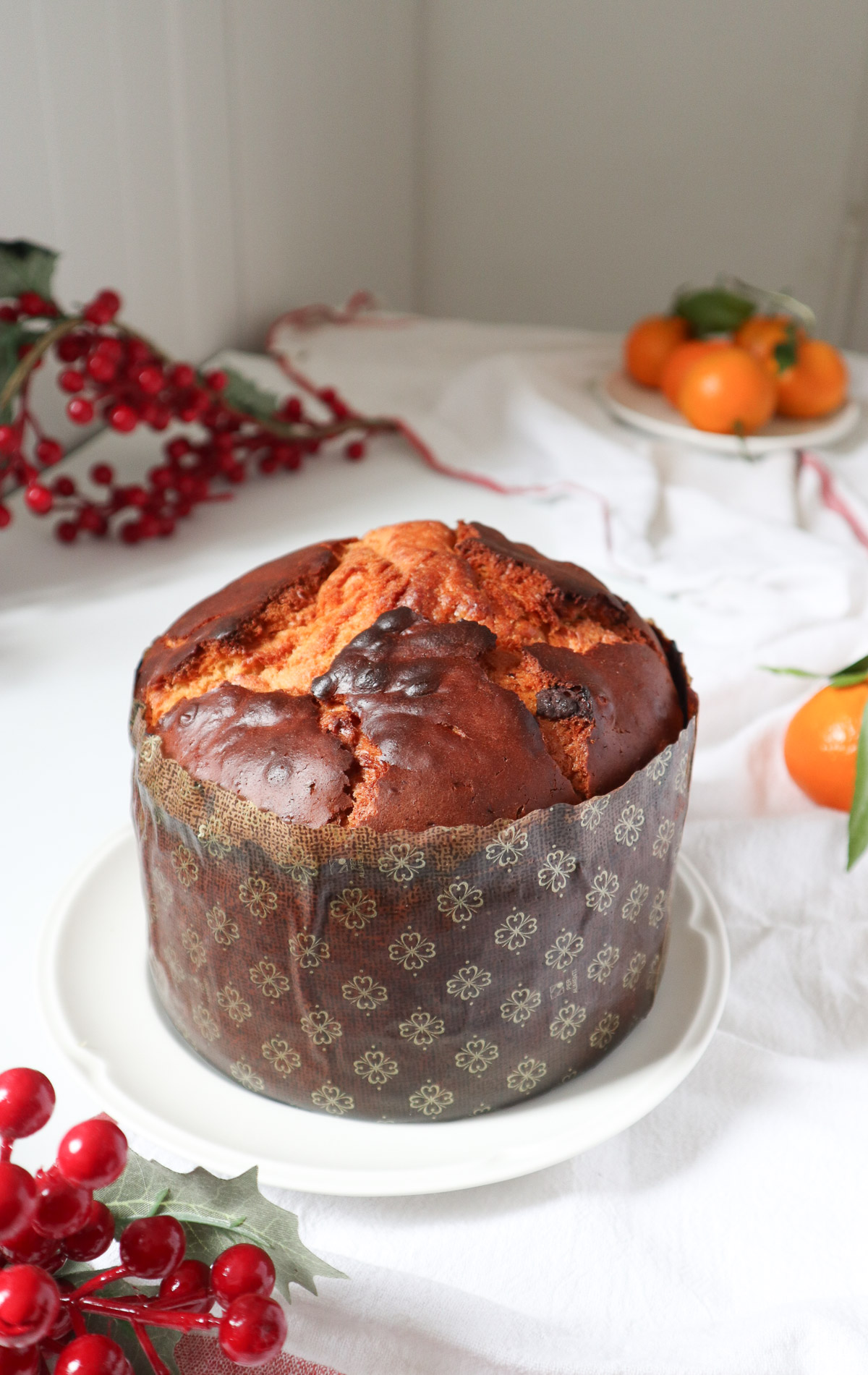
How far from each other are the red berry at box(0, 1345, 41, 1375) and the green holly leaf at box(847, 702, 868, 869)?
57cm

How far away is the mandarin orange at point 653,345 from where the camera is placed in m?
1.69

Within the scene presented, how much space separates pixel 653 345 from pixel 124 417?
2.64 feet

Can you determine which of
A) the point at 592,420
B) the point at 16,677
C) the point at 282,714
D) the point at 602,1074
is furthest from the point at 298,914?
the point at 592,420

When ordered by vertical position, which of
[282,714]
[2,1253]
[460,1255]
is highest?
[282,714]

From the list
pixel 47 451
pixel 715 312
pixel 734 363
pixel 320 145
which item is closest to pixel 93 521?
pixel 47 451

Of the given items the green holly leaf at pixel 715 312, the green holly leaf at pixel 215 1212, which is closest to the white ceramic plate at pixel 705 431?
the green holly leaf at pixel 715 312

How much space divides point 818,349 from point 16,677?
1.14 metres

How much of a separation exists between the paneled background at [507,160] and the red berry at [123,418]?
431mm

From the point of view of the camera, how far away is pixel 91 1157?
452mm

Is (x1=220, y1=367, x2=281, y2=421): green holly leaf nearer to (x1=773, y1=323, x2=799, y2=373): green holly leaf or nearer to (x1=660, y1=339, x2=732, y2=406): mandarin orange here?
(x1=660, y1=339, x2=732, y2=406): mandarin orange

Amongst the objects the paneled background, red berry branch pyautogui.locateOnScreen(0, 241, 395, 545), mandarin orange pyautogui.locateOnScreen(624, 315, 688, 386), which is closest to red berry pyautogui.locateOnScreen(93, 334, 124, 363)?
red berry branch pyautogui.locateOnScreen(0, 241, 395, 545)

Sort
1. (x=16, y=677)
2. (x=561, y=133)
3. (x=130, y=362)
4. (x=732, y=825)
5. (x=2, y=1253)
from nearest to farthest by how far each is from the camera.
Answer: (x=2, y=1253)
(x=732, y=825)
(x=16, y=677)
(x=130, y=362)
(x=561, y=133)

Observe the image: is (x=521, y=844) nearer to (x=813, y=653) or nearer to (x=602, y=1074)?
(x=602, y=1074)

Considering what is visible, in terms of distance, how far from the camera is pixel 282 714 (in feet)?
2.06
